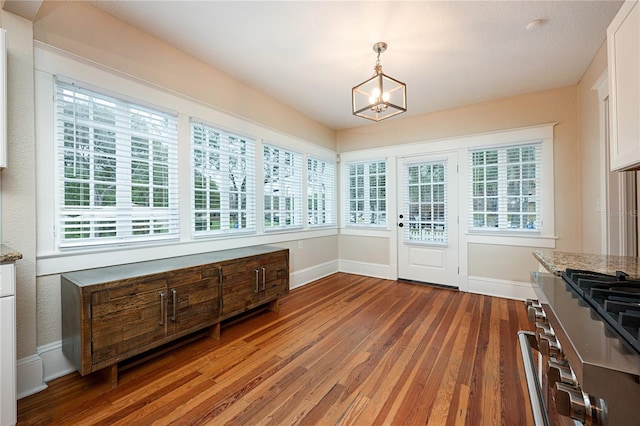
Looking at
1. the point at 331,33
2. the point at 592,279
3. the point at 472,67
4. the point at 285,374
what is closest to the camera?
the point at 592,279

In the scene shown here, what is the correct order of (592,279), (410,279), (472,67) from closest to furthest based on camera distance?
(592,279)
(472,67)
(410,279)

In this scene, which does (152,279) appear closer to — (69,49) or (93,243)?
(93,243)

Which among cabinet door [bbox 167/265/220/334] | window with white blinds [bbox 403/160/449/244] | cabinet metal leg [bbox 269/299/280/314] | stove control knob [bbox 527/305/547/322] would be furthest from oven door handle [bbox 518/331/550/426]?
window with white blinds [bbox 403/160/449/244]

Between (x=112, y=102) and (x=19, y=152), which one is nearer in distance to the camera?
(x=19, y=152)

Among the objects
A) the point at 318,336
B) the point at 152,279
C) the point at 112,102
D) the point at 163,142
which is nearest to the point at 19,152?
the point at 112,102

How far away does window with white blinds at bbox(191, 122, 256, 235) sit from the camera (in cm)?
296

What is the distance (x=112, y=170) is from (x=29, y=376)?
1537mm

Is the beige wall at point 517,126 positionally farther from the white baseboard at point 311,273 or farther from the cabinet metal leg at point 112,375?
the cabinet metal leg at point 112,375

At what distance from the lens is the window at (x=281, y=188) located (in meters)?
3.88

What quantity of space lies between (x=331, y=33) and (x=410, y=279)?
12.4ft

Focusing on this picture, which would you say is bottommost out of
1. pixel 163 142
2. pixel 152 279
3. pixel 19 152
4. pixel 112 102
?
pixel 152 279

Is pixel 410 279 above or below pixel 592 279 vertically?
below

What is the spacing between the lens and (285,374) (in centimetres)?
206

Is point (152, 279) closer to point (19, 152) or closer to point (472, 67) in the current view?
point (19, 152)
